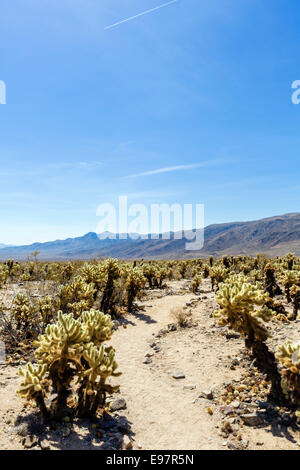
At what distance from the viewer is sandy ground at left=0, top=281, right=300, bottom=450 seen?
500 cm

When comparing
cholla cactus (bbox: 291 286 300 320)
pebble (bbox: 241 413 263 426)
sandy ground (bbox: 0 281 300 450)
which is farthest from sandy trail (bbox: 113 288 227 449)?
cholla cactus (bbox: 291 286 300 320)

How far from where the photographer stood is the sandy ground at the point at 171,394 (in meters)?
5.00

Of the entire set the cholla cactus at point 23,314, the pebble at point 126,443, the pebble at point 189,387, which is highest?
the cholla cactus at point 23,314

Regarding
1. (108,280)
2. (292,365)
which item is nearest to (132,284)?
(108,280)

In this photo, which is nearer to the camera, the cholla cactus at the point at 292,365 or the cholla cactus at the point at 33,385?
the cholla cactus at the point at 33,385

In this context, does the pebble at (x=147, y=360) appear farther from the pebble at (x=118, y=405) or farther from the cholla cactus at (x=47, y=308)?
the cholla cactus at (x=47, y=308)

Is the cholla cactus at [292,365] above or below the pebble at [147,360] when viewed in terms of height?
above

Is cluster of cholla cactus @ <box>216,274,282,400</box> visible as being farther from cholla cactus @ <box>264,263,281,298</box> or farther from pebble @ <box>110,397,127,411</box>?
cholla cactus @ <box>264,263,281,298</box>

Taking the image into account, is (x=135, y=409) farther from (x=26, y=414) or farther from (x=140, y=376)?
(x=26, y=414)

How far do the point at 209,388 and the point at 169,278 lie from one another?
2088cm

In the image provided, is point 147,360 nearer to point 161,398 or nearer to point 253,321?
point 161,398

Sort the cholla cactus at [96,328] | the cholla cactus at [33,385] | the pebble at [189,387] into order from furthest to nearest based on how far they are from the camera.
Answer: the pebble at [189,387] → the cholla cactus at [96,328] → the cholla cactus at [33,385]

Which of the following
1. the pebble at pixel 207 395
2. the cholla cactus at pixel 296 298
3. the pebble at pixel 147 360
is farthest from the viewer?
the cholla cactus at pixel 296 298

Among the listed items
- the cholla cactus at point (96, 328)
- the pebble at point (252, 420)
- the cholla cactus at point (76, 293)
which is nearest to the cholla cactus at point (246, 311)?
the pebble at point (252, 420)
